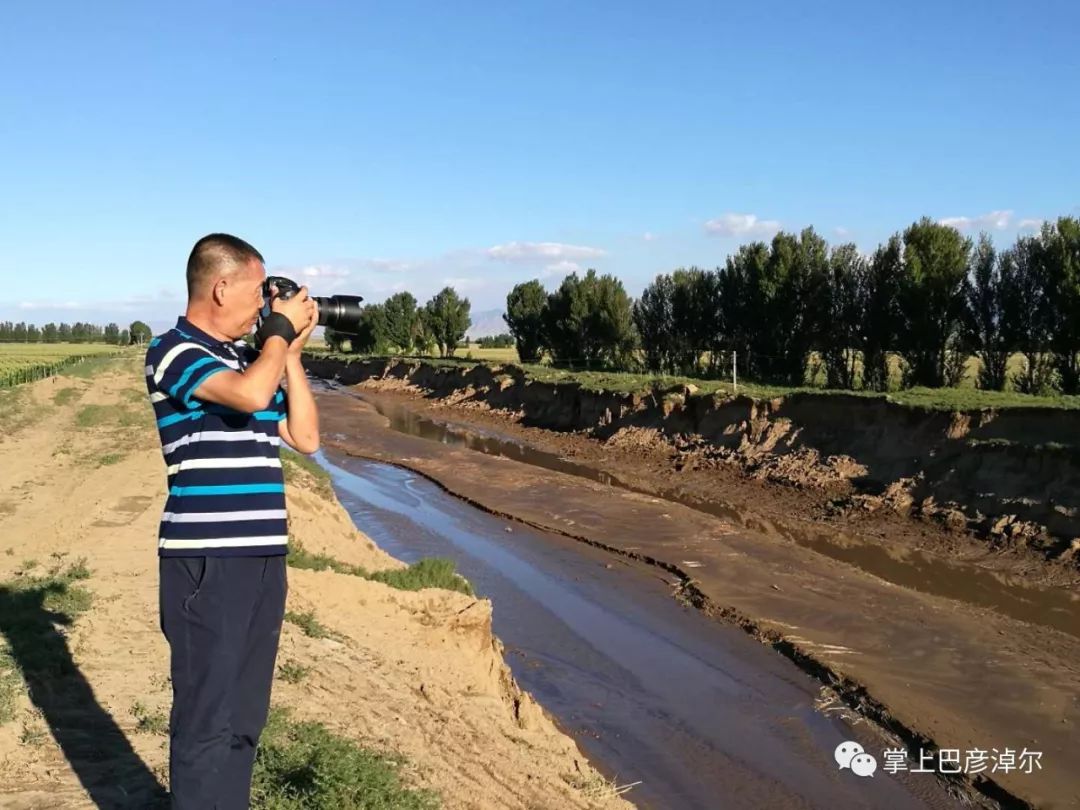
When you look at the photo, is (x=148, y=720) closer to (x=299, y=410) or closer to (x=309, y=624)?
(x=309, y=624)

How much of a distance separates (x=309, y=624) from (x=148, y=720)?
98.1 inches

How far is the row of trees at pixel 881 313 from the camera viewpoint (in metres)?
24.1

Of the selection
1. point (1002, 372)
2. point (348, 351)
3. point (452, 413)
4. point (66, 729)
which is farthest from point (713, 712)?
point (348, 351)

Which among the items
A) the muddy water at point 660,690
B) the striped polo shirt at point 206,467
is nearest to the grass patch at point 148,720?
the striped polo shirt at point 206,467

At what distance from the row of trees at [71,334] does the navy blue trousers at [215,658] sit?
12480 cm

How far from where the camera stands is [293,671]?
6.22m

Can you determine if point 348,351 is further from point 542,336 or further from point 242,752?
point 242,752

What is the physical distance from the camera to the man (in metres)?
2.91

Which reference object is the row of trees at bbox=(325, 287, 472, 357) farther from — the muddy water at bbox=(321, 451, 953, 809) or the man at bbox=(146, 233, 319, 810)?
the man at bbox=(146, 233, 319, 810)

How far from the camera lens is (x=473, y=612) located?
8.56 m

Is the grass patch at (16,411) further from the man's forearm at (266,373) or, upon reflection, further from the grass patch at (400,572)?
the man's forearm at (266,373)

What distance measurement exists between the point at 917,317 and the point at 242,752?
27.5 metres

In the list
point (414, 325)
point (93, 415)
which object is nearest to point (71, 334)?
point (414, 325)

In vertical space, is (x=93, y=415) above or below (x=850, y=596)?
above
